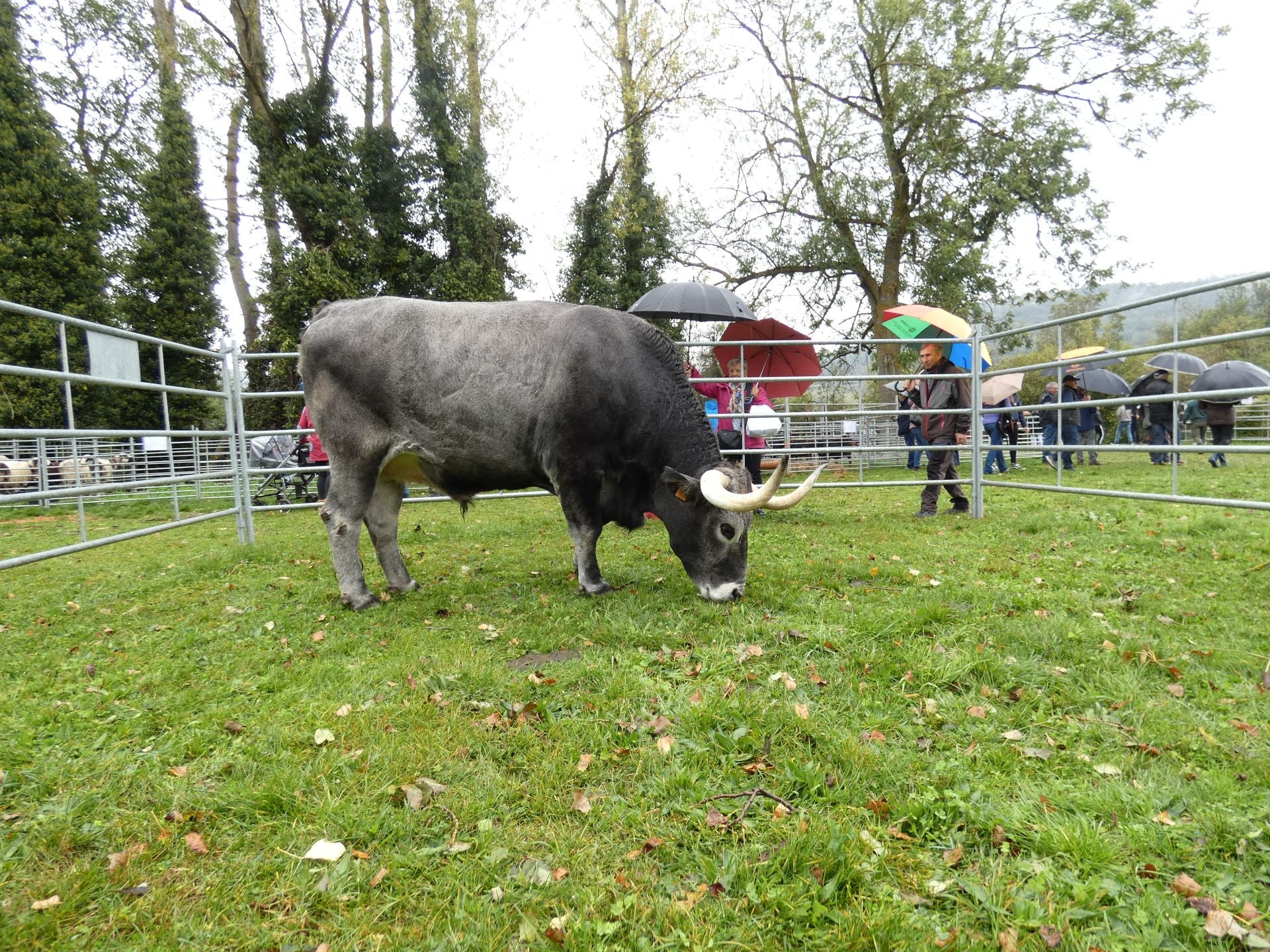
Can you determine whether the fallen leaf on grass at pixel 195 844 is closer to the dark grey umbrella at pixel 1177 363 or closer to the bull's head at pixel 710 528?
the bull's head at pixel 710 528

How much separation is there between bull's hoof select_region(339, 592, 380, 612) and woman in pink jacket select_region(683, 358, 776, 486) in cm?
497

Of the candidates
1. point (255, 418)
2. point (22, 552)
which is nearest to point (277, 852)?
point (22, 552)

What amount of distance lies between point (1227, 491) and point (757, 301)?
14013 mm

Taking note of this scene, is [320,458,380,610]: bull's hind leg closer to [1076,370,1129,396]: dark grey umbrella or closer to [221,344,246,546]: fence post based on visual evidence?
[221,344,246,546]: fence post

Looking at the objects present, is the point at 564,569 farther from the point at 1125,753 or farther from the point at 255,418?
the point at 255,418

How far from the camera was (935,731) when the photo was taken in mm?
2730

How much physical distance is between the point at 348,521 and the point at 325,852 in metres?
3.13

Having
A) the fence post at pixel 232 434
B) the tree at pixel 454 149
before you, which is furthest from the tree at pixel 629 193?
the fence post at pixel 232 434

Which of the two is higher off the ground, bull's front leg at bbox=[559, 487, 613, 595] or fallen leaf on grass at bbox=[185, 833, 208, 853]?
bull's front leg at bbox=[559, 487, 613, 595]

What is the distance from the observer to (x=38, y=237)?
56.9 feet

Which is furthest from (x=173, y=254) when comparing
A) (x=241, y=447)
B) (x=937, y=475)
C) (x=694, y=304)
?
(x=937, y=475)

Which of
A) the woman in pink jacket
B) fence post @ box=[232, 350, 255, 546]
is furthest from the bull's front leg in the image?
fence post @ box=[232, 350, 255, 546]

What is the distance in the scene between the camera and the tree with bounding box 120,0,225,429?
19.1 m

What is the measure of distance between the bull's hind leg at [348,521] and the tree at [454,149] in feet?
51.1
